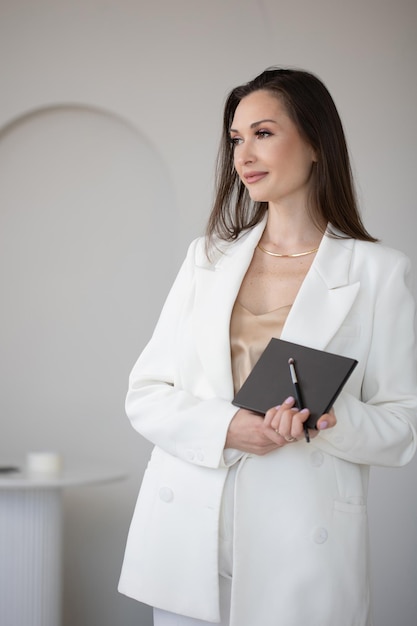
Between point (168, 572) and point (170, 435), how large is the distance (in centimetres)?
28

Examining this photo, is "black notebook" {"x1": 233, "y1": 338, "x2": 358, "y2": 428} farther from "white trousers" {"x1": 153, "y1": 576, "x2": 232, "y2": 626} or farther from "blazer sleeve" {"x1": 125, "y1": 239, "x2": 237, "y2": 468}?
"white trousers" {"x1": 153, "y1": 576, "x2": 232, "y2": 626}

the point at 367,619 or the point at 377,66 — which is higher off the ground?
the point at 377,66

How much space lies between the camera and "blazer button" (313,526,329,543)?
178 centimetres

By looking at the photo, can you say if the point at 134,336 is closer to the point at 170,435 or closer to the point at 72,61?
the point at 72,61

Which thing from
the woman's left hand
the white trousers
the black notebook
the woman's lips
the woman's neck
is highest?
the woman's lips

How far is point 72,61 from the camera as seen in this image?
4.41 m

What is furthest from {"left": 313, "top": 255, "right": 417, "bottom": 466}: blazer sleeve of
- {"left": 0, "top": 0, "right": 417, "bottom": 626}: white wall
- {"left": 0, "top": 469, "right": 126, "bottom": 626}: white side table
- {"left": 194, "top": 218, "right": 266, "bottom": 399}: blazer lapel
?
{"left": 0, "top": 0, "right": 417, "bottom": 626}: white wall

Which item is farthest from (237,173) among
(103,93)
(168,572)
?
(103,93)

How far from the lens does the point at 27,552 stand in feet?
11.7

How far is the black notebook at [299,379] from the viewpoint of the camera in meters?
1.68

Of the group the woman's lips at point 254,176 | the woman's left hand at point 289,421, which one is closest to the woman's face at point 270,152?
the woman's lips at point 254,176

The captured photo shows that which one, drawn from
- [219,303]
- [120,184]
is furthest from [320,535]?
[120,184]

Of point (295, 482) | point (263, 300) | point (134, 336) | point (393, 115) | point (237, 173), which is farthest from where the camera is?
point (134, 336)

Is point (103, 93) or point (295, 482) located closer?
point (295, 482)
